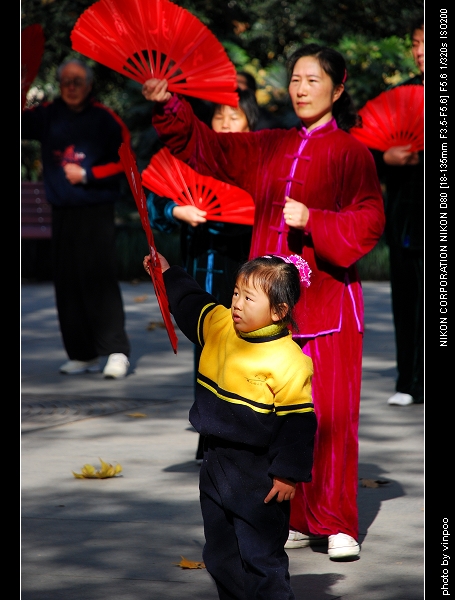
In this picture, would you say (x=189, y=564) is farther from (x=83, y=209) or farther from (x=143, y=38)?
(x=83, y=209)

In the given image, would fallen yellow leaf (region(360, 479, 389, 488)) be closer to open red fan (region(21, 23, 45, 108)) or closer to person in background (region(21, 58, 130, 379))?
person in background (region(21, 58, 130, 379))

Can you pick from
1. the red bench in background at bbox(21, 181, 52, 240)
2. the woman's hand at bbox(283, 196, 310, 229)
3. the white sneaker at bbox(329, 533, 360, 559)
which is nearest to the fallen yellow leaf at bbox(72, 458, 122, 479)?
the white sneaker at bbox(329, 533, 360, 559)

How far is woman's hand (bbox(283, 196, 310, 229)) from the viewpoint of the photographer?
4.07 m

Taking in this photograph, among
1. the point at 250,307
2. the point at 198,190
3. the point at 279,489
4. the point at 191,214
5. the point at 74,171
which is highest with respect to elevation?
the point at 74,171

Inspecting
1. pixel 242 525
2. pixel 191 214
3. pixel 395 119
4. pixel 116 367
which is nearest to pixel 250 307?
pixel 242 525

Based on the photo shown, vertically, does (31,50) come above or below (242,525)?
above

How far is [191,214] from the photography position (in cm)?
548

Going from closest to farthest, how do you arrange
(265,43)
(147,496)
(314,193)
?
(314,193), (147,496), (265,43)

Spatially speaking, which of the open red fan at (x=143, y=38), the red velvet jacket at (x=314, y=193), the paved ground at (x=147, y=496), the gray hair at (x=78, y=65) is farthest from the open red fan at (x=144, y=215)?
the gray hair at (x=78, y=65)

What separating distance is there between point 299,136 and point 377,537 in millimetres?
1736

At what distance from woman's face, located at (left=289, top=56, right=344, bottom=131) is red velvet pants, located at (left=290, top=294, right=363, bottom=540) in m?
0.78

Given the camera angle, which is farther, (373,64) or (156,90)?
(373,64)

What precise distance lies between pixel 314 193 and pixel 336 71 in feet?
1.72

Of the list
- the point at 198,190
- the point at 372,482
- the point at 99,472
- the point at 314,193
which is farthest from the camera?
the point at 198,190
